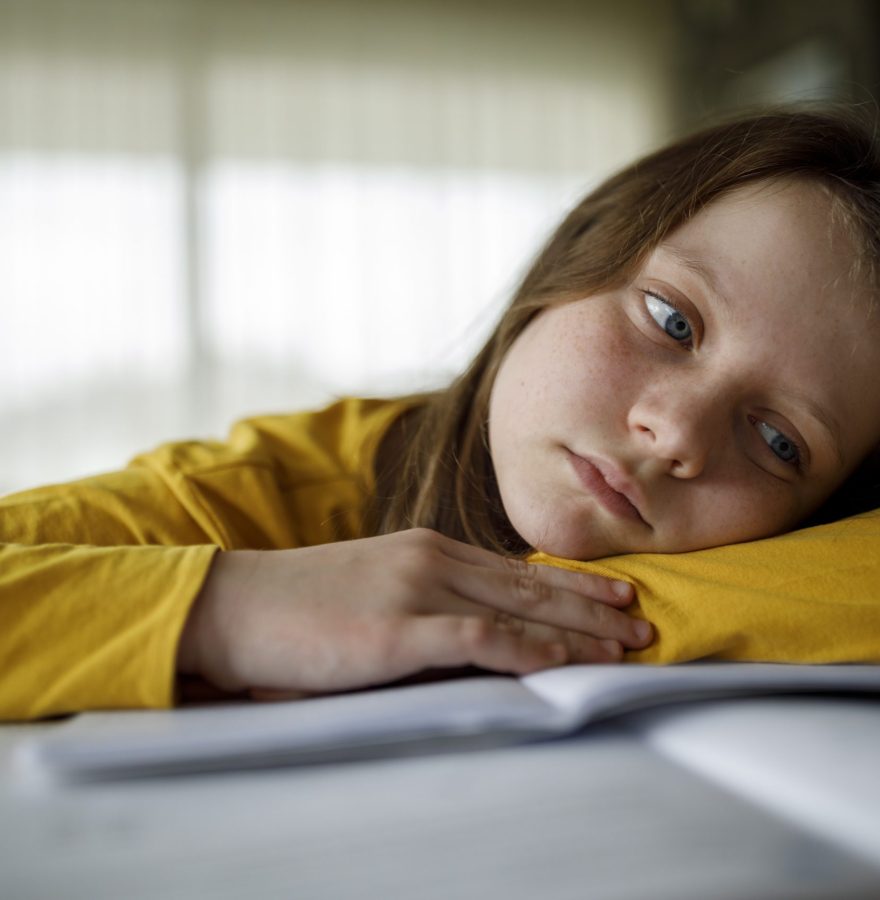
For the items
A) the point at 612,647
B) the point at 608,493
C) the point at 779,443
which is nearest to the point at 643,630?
the point at 612,647

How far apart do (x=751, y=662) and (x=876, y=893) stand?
281mm

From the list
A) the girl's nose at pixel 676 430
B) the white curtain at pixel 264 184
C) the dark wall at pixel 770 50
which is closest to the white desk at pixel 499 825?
the girl's nose at pixel 676 430

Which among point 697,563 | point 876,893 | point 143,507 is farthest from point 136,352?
point 876,893

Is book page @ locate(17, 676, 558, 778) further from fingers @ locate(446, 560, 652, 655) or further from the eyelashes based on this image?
the eyelashes

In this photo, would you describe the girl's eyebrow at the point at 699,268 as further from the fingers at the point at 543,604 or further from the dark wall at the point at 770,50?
the dark wall at the point at 770,50

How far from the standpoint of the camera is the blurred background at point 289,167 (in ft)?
12.4

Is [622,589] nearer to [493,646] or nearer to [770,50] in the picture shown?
[493,646]

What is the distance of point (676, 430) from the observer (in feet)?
2.25

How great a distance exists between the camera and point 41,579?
548 mm

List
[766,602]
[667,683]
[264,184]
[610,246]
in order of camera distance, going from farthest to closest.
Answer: [264,184]
[610,246]
[766,602]
[667,683]

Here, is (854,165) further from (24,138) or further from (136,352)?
(24,138)

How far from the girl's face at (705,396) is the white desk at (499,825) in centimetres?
27

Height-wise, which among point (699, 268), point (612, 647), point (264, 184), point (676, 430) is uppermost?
point (264, 184)

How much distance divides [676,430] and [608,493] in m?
0.07
